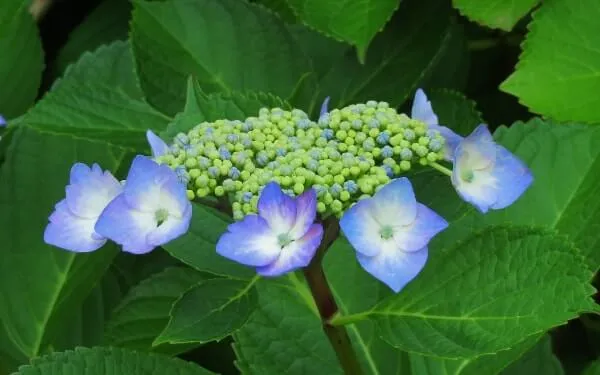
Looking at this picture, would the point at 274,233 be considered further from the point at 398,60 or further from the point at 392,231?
the point at 398,60

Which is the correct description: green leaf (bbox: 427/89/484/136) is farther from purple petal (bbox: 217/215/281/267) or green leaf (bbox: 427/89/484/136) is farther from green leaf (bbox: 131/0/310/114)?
purple petal (bbox: 217/215/281/267)

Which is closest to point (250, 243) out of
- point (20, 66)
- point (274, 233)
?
point (274, 233)

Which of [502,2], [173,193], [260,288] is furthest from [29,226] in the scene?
[502,2]

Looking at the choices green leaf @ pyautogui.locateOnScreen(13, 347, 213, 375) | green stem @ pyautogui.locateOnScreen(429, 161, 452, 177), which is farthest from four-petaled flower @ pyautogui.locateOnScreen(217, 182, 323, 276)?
green leaf @ pyautogui.locateOnScreen(13, 347, 213, 375)

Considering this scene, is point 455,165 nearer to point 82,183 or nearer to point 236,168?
point 236,168

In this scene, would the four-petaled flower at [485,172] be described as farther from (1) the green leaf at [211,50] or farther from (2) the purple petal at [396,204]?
(1) the green leaf at [211,50]

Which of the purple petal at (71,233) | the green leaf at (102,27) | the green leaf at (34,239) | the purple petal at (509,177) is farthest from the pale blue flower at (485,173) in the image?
the green leaf at (102,27)
